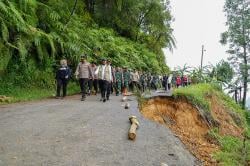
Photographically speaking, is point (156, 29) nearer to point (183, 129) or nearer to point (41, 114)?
point (183, 129)

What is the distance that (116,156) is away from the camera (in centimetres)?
828

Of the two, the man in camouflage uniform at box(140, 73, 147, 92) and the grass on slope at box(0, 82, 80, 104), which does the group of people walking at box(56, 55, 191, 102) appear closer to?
the man in camouflage uniform at box(140, 73, 147, 92)

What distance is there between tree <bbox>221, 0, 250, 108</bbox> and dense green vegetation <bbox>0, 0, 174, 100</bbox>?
15525 mm

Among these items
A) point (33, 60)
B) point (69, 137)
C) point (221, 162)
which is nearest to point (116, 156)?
point (69, 137)

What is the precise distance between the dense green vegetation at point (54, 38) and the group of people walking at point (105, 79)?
3.85ft

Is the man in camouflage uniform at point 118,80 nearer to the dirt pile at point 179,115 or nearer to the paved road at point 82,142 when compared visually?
the dirt pile at point 179,115

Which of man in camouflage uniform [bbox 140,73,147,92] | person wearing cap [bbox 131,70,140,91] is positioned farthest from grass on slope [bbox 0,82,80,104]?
man in camouflage uniform [bbox 140,73,147,92]

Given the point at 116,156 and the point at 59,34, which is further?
the point at 59,34

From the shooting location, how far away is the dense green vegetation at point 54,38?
60.3 feet

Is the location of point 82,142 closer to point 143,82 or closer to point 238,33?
point 143,82

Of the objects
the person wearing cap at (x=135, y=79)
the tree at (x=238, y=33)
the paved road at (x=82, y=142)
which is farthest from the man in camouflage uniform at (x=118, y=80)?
the tree at (x=238, y=33)

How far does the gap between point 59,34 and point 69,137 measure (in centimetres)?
1374

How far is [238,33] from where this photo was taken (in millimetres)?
52719

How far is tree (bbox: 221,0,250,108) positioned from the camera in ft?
170
